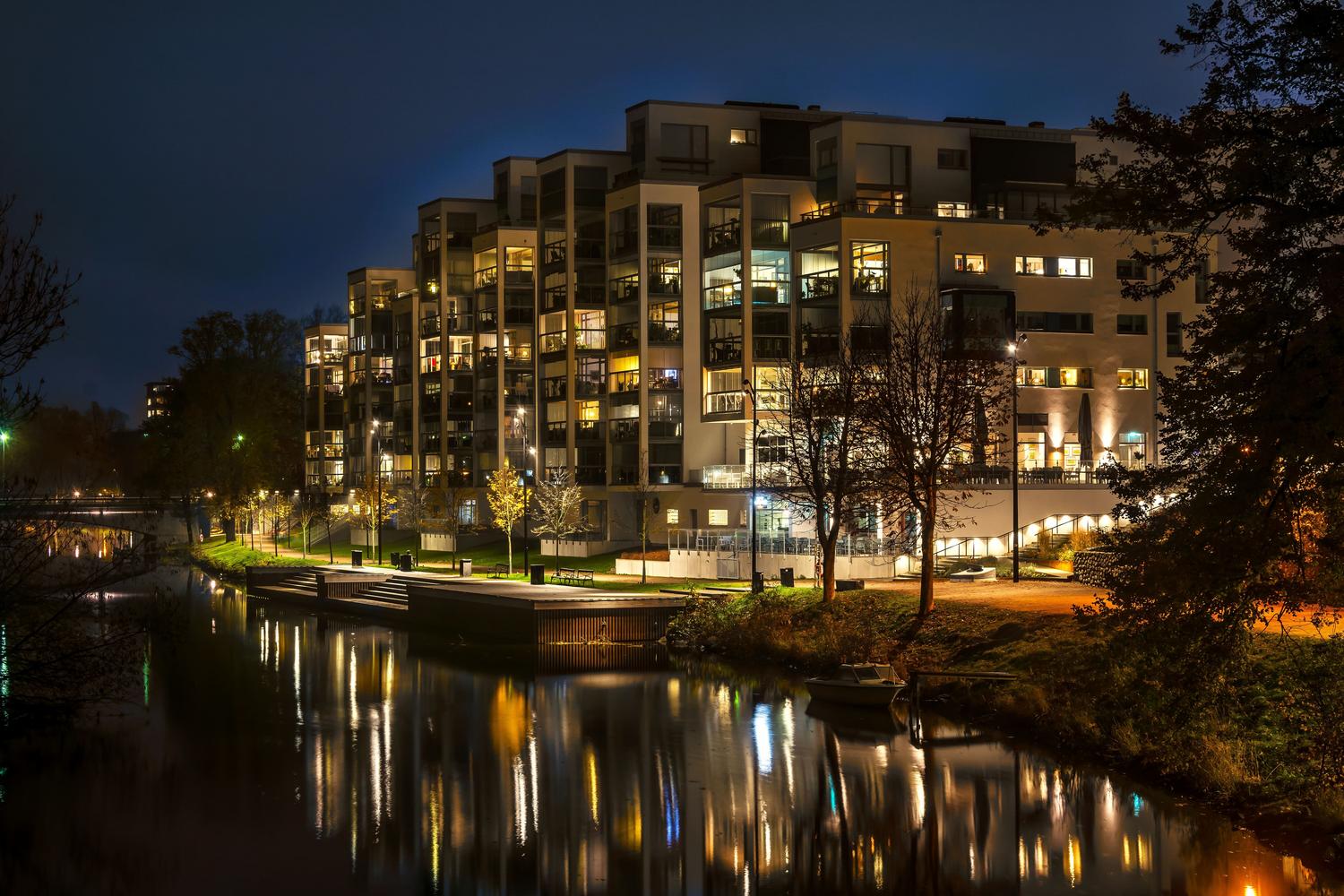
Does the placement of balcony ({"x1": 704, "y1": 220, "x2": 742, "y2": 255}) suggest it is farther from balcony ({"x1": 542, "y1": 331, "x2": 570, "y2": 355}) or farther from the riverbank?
the riverbank

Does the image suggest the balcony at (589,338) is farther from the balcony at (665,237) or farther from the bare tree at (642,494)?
the bare tree at (642,494)

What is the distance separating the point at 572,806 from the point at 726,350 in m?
49.6

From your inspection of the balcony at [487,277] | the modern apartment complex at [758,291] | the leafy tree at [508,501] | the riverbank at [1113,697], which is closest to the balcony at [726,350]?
the modern apartment complex at [758,291]

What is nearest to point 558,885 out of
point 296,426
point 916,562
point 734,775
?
point 734,775

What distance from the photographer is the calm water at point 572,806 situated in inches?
727

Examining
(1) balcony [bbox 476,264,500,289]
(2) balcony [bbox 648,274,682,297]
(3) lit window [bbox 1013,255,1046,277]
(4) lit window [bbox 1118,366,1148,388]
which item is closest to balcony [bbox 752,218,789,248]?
(2) balcony [bbox 648,274,682,297]

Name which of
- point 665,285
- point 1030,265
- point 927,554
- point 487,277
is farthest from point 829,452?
point 487,277

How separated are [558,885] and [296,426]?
397 ft

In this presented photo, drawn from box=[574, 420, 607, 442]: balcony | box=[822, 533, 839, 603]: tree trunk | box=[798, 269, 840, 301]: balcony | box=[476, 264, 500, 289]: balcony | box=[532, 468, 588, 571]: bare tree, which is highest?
box=[476, 264, 500, 289]: balcony

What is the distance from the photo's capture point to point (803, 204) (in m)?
69.5

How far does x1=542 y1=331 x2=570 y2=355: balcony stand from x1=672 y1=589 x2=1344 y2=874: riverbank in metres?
41.1

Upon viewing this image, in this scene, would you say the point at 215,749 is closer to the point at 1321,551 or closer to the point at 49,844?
the point at 49,844

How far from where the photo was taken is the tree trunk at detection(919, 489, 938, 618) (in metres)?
37.0

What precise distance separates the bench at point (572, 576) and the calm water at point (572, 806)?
19173mm
